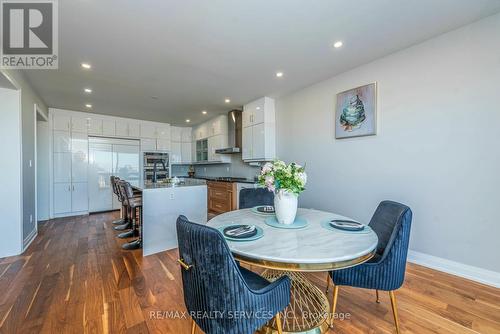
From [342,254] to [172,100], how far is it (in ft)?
13.2

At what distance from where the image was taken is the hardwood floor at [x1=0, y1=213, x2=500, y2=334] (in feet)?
4.79

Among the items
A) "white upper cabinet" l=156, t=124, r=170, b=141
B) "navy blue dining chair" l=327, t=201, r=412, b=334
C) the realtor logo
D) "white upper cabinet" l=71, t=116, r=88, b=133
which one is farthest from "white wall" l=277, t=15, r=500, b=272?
"white upper cabinet" l=71, t=116, r=88, b=133

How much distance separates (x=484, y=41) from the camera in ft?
6.31

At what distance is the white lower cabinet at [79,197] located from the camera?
471 cm

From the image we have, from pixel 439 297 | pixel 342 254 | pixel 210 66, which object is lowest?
pixel 439 297

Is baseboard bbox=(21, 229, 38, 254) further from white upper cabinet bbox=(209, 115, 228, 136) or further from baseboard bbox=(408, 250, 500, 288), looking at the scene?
baseboard bbox=(408, 250, 500, 288)

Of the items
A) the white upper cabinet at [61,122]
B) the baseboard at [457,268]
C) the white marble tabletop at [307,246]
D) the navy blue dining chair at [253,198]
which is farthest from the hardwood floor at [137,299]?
the white upper cabinet at [61,122]

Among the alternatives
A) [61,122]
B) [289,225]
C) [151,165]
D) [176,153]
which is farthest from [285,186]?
[176,153]

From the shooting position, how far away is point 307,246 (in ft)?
3.74

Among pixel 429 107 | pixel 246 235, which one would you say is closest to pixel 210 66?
pixel 246 235

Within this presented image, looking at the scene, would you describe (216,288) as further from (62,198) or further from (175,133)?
(175,133)

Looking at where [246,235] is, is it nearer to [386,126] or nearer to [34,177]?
[386,126]

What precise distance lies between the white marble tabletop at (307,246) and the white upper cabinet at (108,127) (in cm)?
512

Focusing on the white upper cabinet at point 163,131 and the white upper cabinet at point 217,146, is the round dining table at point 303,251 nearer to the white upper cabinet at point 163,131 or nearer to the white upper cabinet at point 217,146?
the white upper cabinet at point 217,146
